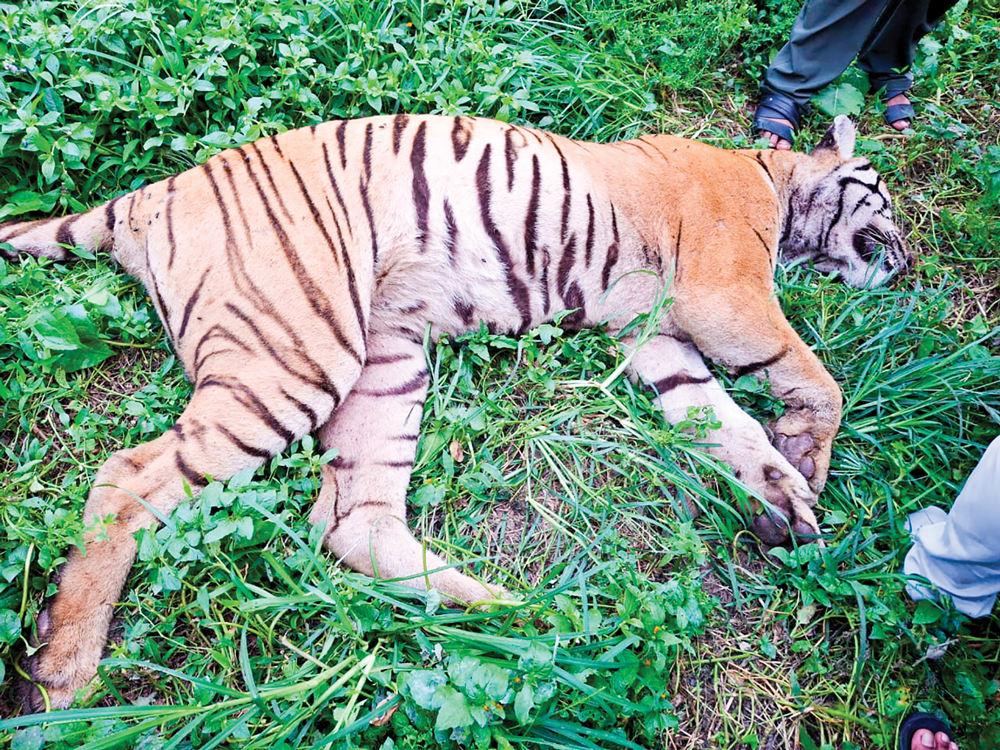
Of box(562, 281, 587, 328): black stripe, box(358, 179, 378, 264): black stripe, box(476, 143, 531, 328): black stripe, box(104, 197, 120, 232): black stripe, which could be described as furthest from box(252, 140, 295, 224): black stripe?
box(562, 281, 587, 328): black stripe

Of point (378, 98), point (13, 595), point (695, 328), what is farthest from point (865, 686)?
point (378, 98)

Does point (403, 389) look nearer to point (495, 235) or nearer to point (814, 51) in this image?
point (495, 235)

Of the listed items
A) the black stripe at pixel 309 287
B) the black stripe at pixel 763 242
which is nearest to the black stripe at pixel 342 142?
the black stripe at pixel 309 287

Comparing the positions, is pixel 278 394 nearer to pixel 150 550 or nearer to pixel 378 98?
pixel 150 550

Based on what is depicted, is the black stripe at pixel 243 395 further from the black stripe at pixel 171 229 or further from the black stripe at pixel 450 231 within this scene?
the black stripe at pixel 450 231

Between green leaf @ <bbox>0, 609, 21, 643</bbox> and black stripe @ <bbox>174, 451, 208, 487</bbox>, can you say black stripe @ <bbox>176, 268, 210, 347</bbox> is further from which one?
green leaf @ <bbox>0, 609, 21, 643</bbox>

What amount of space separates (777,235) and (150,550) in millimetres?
2811

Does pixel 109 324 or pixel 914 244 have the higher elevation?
pixel 914 244

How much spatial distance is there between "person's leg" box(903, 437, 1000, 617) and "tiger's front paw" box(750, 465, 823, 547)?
356 millimetres

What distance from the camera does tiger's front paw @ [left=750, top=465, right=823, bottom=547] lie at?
2637mm

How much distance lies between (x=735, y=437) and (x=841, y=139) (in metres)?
1.61

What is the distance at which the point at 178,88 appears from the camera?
3051mm

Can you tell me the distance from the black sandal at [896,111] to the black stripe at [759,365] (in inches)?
75.0

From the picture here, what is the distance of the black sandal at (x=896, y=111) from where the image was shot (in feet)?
12.5
